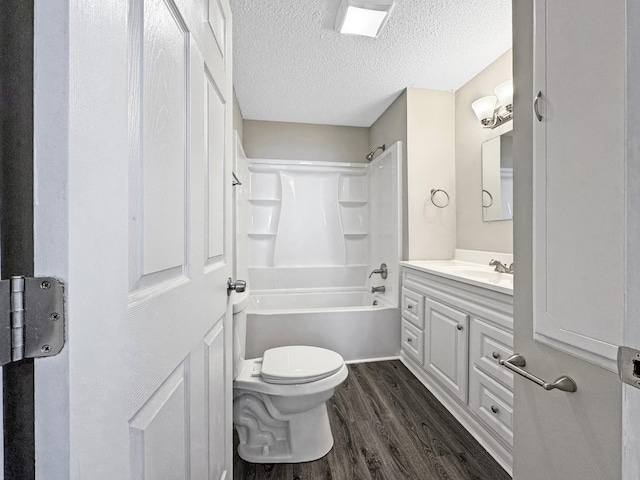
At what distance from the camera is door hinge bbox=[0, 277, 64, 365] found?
0.27m

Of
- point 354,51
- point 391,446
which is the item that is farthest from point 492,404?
point 354,51

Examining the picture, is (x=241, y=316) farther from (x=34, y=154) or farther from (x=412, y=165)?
(x=412, y=165)

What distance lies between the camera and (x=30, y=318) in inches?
11.1

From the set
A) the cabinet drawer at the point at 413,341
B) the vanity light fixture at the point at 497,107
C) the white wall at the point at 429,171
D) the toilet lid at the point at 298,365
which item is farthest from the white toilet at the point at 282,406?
the vanity light fixture at the point at 497,107

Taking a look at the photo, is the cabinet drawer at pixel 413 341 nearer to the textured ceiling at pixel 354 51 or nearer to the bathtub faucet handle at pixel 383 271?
the bathtub faucet handle at pixel 383 271

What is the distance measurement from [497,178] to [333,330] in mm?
1740

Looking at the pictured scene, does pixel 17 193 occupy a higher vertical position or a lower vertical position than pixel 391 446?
higher

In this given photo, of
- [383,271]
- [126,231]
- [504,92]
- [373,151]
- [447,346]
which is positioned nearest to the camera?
[126,231]

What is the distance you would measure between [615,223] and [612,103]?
0.71 ft

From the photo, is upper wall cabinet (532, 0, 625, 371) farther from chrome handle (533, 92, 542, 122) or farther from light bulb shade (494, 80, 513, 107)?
light bulb shade (494, 80, 513, 107)

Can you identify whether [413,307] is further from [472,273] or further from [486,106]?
[486,106]

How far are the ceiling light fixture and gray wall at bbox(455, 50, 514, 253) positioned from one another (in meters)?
0.99

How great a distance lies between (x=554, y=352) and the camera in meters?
0.69

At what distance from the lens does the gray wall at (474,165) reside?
2126 mm
